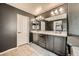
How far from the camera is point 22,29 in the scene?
5.36 feet


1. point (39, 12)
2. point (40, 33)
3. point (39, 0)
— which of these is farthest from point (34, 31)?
point (39, 0)

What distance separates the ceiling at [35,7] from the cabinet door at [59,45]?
70cm

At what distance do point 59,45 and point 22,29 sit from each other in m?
0.90

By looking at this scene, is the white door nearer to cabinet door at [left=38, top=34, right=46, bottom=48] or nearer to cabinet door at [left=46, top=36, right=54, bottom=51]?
cabinet door at [left=38, top=34, right=46, bottom=48]

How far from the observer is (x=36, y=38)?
1696mm

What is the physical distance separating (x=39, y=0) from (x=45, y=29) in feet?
2.04

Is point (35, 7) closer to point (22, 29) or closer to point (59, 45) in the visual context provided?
point (22, 29)

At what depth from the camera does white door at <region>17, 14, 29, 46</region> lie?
1.59 metres

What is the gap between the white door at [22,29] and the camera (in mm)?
1595

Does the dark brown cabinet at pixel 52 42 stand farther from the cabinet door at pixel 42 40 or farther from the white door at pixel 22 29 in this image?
the white door at pixel 22 29

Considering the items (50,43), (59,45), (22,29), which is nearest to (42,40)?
(50,43)

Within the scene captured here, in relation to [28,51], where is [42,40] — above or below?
above

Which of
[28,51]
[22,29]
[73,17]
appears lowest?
[28,51]

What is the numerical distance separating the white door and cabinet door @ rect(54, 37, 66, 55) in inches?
26.2
